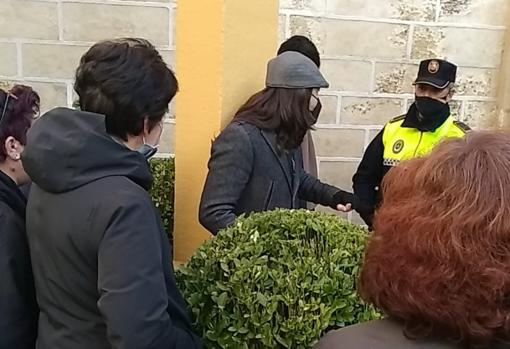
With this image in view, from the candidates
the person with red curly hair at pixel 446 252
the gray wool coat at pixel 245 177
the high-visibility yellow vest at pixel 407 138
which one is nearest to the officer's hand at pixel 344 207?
the gray wool coat at pixel 245 177

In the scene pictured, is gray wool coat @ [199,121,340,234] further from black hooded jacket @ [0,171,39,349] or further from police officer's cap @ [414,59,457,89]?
police officer's cap @ [414,59,457,89]

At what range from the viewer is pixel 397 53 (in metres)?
4.89

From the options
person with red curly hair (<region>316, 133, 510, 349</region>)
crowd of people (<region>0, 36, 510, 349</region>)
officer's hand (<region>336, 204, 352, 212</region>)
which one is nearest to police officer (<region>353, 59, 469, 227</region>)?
officer's hand (<region>336, 204, 352, 212</region>)

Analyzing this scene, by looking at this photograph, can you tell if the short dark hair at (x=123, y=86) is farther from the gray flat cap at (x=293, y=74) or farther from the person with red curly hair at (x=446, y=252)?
the gray flat cap at (x=293, y=74)

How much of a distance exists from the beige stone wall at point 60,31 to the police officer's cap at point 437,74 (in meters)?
1.96

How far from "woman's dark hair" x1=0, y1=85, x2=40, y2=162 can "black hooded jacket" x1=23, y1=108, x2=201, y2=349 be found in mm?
309

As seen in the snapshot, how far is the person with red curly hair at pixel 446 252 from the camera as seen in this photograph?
108cm

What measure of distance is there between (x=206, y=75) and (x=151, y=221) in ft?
4.60

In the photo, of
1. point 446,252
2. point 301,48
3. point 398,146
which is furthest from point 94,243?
point 301,48

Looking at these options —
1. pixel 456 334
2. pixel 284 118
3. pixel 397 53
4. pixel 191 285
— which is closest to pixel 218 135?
pixel 284 118

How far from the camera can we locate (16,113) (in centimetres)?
197

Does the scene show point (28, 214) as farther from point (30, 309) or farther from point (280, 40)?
point (280, 40)

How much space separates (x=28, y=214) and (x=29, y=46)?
3.11 m

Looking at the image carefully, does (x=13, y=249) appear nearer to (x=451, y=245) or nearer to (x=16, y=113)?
(x=16, y=113)
